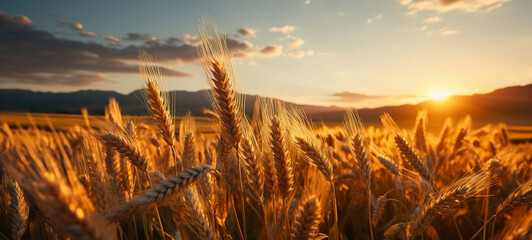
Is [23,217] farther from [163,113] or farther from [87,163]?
[163,113]

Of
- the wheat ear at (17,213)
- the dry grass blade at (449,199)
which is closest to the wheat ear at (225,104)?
the dry grass blade at (449,199)

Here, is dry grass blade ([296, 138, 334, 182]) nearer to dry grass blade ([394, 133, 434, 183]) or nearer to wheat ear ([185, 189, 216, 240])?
wheat ear ([185, 189, 216, 240])

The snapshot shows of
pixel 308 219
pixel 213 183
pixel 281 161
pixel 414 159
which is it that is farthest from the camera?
pixel 414 159

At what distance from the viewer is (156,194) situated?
1.25 meters

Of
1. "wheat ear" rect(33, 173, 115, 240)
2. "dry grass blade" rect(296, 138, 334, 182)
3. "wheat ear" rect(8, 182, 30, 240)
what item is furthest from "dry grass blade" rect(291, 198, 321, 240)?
"wheat ear" rect(8, 182, 30, 240)

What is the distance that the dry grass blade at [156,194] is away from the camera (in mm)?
1142

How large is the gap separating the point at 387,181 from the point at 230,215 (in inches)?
112

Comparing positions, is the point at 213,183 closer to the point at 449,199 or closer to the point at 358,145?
the point at 358,145

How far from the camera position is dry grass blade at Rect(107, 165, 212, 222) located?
1142mm

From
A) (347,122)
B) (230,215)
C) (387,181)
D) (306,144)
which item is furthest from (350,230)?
(306,144)

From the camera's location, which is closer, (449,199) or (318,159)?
(449,199)

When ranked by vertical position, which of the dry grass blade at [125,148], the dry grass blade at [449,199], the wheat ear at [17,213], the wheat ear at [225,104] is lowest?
the wheat ear at [17,213]

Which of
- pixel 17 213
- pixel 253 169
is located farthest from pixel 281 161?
pixel 17 213

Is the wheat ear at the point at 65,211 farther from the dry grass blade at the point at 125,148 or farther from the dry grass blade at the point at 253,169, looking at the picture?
the dry grass blade at the point at 253,169
